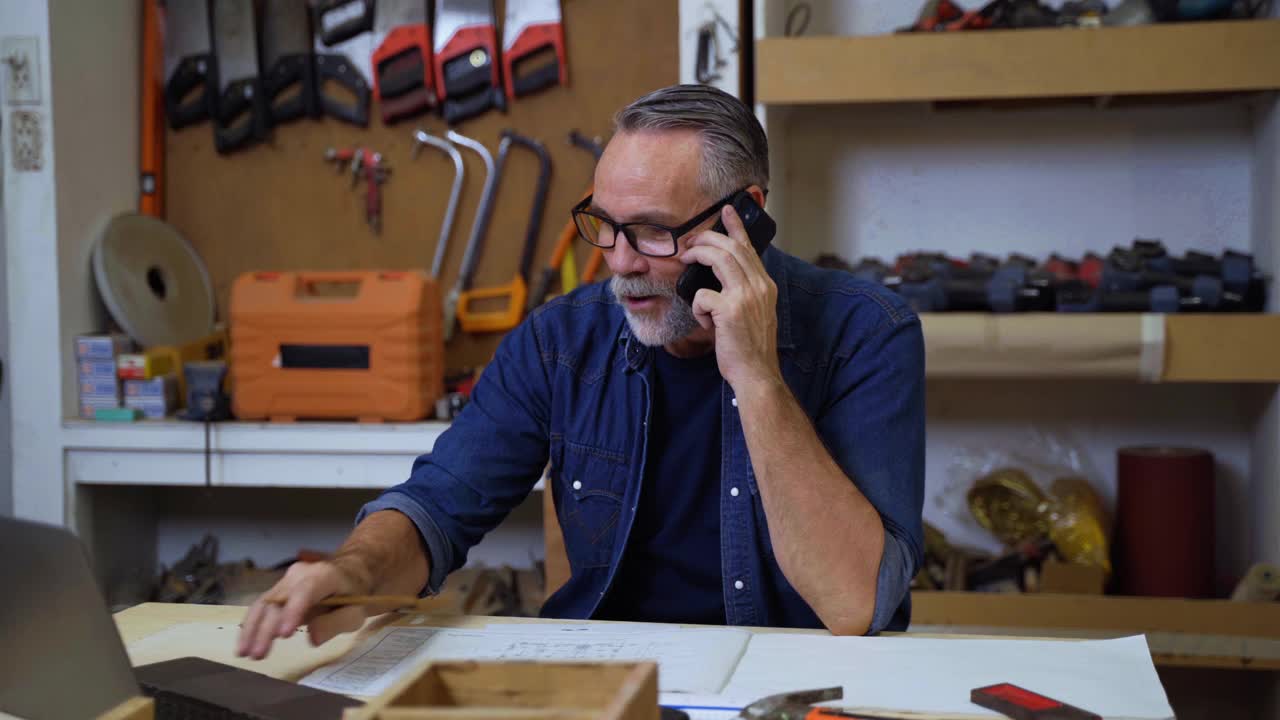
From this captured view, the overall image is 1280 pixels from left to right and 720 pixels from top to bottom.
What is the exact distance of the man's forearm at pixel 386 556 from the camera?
4.49 feet

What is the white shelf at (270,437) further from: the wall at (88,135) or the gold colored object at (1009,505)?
the gold colored object at (1009,505)

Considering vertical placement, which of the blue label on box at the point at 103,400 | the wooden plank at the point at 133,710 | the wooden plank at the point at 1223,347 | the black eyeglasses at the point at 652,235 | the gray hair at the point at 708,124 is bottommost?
the wooden plank at the point at 133,710

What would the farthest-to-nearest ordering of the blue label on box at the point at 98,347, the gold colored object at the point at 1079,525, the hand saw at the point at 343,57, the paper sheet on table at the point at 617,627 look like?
1. the hand saw at the point at 343,57
2. the blue label on box at the point at 98,347
3. the gold colored object at the point at 1079,525
4. the paper sheet on table at the point at 617,627

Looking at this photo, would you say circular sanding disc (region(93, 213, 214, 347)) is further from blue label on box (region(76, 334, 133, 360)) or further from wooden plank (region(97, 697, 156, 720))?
wooden plank (region(97, 697, 156, 720))

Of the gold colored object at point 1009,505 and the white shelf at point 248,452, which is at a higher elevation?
the white shelf at point 248,452

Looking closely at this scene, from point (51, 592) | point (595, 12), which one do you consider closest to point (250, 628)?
point (51, 592)

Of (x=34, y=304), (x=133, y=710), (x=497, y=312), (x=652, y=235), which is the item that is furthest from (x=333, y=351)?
(x=133, y=710)

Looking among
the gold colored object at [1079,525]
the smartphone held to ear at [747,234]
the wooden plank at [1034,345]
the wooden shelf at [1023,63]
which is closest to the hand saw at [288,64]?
the wooden shelf at [1023,63]

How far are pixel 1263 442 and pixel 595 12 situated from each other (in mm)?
1965

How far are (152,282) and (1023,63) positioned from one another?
226cm

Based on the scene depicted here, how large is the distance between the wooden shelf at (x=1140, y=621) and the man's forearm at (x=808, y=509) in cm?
137

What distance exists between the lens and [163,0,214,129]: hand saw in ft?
11.1

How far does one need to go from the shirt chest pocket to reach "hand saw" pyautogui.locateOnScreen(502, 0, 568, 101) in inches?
68.8

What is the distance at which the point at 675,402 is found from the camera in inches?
66.5
